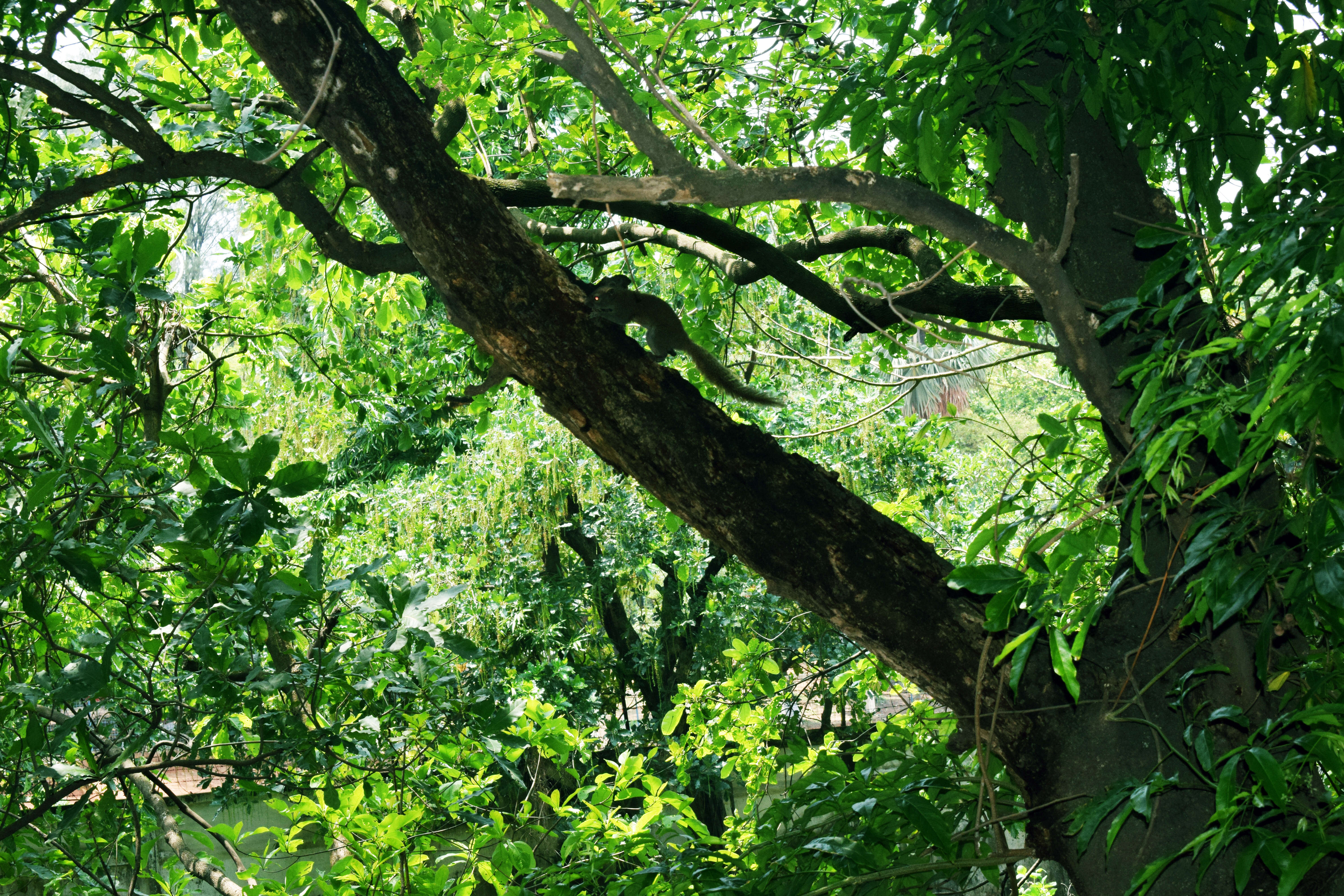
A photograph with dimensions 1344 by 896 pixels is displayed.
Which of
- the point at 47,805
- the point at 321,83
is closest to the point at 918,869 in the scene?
the point at 47,805

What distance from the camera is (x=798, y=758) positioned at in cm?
233

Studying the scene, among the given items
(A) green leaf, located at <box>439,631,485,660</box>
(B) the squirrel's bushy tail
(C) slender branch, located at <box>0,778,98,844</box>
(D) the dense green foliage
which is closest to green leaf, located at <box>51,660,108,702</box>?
(D) the dense green foliage

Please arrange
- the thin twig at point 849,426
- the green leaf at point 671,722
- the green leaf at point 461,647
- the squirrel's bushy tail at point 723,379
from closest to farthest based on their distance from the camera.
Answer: the green leaf at point 461,647, the thin twig at point 849,426, the green leaf at point 671,722, the squirrel's bushy tail at point 723,379

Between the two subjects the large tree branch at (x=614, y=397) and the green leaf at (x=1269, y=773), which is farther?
the large tree branch at (x=614, y=397)

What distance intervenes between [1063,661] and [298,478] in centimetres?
96

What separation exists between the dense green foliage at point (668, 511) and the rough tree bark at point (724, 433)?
95 millimetres

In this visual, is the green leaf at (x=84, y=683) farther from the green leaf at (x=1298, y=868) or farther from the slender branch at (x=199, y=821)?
the green leaf at (x=1298, y=868)

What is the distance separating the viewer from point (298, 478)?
1.27 m

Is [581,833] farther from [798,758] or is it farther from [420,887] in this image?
[798,758]

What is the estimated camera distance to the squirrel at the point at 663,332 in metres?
3.17

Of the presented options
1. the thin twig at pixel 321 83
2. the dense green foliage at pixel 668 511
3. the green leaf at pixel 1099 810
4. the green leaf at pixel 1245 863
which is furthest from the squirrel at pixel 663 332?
the green leaf at pixel 1245 863

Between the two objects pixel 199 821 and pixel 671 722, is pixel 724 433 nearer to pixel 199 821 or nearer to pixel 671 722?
pixel 671 722

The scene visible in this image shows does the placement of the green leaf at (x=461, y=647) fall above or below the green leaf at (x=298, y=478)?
below

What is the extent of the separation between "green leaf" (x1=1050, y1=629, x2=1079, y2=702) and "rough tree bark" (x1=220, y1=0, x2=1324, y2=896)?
2.21 feet
